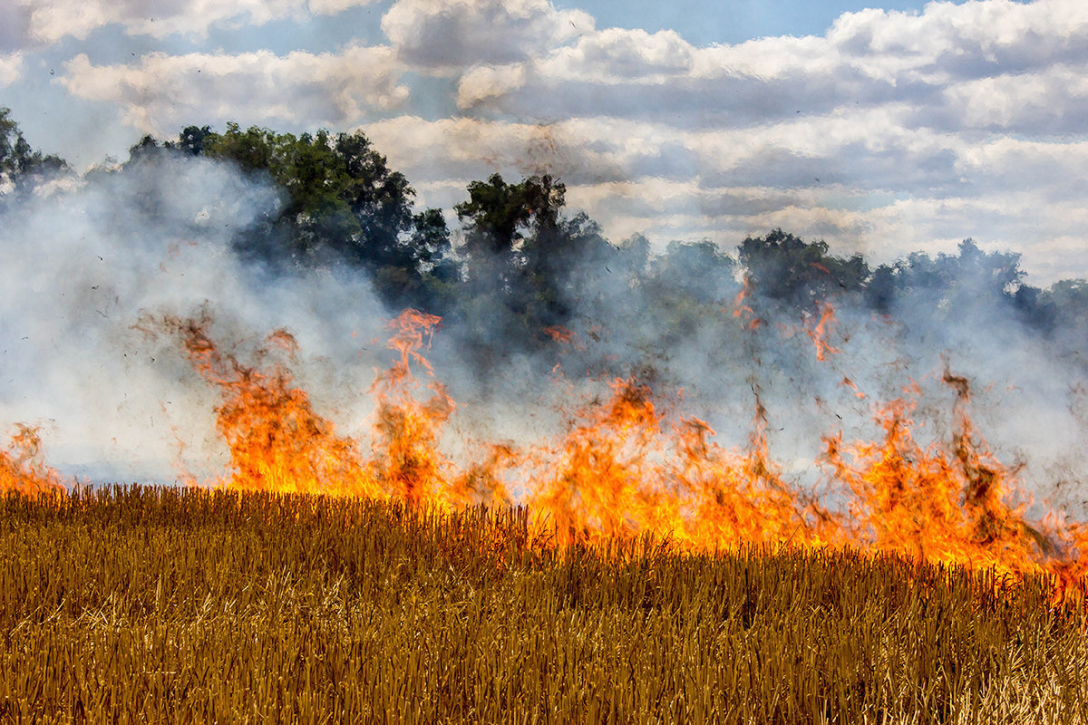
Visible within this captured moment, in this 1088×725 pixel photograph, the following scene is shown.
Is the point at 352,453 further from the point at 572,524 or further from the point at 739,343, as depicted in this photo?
the point at 739,343

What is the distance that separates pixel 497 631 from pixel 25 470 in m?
8.18

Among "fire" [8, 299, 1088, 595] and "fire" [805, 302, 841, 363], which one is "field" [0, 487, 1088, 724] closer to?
"fire" [8, 299, 1088, 595]

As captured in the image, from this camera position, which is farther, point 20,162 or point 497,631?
point 20,162

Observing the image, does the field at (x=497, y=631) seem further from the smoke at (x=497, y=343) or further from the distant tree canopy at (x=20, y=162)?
the distant tree canopy at (x=20, y=162)

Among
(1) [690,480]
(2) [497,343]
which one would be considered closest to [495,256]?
(2) [497,343]

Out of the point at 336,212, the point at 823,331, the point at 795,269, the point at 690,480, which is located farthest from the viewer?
the point at 336,212

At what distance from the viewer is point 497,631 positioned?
5234 mm

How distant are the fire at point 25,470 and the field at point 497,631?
237 cm

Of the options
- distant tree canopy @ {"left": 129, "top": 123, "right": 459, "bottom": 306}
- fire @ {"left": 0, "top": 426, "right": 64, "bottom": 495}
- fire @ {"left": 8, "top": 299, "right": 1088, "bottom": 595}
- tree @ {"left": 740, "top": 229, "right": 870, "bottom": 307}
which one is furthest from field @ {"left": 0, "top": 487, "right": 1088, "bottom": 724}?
distant tree canopy @ {"left": 129, "top": 123, "right": 459, "bottom": 306}

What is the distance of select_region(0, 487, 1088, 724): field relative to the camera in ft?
14.1

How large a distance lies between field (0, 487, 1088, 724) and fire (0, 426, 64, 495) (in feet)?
7.78

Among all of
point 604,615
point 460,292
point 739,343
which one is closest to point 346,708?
point 604,615

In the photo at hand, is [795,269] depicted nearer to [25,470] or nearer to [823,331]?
[823,331]

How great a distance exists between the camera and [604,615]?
5895mm
